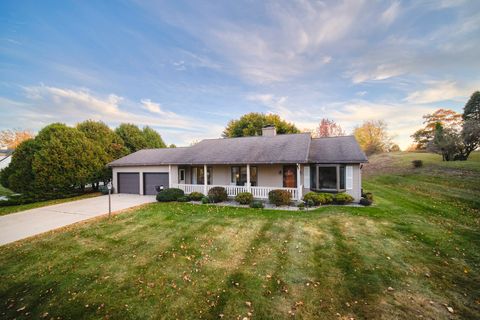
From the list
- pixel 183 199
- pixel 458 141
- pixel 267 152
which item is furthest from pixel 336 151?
pixel 458 141

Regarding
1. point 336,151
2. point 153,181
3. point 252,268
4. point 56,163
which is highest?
point 336,151

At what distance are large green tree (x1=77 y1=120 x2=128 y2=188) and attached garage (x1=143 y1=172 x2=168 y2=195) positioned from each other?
578 centimetres

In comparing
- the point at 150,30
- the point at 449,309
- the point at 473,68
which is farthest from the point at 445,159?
the point at 150,30

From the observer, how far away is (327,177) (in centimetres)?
1345

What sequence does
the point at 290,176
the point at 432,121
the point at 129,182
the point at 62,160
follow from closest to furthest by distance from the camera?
the point at 290,176, the point at 62,160, the point at 129,182, the point at 432,121

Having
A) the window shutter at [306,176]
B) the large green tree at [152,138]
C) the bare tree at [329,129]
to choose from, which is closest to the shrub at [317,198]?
the window shutter at [306,176]

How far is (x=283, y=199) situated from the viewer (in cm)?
1208

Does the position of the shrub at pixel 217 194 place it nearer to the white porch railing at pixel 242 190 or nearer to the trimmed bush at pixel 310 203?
the white porch railing at pixel 242 190

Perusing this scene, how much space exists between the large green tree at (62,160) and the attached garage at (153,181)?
20.0 ft

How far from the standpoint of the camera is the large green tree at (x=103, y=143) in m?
20.1

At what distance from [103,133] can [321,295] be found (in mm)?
26336

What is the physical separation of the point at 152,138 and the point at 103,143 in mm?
9937

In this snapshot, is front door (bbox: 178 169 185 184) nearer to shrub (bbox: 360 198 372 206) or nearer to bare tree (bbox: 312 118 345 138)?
shrub (bbox: 360 198 372 206)

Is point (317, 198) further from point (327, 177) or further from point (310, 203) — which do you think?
point (327, 177)
